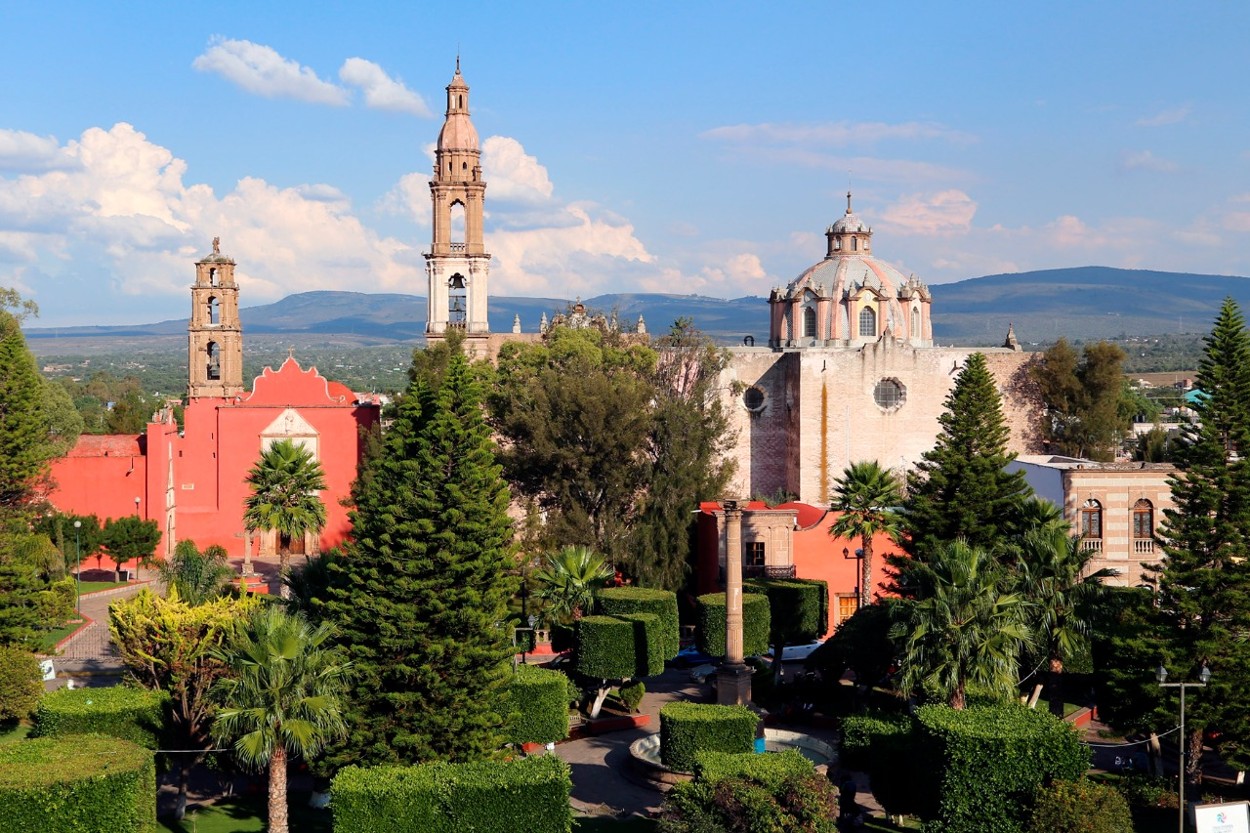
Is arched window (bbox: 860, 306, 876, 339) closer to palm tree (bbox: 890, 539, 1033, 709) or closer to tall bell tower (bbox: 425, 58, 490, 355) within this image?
tall bell tower (bbox: 425, 58, 490, 355)

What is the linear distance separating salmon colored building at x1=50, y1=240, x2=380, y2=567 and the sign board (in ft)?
97.2

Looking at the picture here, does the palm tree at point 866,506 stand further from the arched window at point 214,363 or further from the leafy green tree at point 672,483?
the arched window at point 214,363

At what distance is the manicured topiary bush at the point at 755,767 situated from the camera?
2045cm

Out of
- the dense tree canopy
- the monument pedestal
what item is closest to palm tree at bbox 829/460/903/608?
the dense tree canopy

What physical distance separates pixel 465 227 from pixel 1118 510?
929 inches

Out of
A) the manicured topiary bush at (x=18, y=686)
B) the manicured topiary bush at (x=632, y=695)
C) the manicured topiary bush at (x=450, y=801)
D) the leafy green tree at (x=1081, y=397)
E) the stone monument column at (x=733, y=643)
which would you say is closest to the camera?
the manicured topiary bush at (x=450, y=801)

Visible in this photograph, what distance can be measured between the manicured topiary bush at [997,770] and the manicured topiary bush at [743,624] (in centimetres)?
966

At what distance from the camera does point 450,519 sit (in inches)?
967

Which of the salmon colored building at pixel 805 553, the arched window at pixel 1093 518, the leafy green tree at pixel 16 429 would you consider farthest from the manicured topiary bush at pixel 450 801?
the arched window at pixel 1093 518

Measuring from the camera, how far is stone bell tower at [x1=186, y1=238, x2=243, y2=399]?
46.6 m

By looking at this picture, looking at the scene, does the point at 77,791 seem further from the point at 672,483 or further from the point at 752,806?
the point at 672,483

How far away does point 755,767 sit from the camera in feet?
68.2

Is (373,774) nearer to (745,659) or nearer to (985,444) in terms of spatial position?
(745,659)

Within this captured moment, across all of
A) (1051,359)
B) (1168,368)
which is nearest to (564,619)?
(1051,359)
